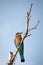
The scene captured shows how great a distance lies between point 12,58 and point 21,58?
0.31 meters

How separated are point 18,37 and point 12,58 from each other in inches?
14.0

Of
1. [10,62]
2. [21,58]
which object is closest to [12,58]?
[10,62]

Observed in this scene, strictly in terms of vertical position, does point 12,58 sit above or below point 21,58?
above

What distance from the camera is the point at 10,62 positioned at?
723mm

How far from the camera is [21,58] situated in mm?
1029

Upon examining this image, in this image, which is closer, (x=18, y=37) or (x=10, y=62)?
(x=10, y=62)

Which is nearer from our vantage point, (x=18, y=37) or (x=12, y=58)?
(x=12, y=58)

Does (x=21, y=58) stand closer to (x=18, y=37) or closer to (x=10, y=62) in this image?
(x=18, y=37)

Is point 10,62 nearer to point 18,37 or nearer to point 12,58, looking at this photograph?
point 12,58

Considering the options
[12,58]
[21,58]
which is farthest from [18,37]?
[12,58]

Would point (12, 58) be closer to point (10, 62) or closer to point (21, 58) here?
point (10, 62)

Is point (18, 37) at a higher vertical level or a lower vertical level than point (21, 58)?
higher

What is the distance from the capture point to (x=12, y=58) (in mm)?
723

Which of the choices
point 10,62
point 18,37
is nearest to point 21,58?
point 18,37
